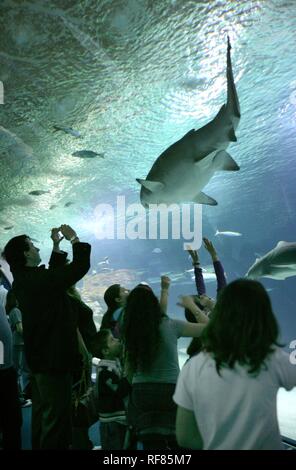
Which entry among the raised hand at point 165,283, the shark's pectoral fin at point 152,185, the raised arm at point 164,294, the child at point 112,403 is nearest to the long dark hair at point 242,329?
the raised arm at point 164,294

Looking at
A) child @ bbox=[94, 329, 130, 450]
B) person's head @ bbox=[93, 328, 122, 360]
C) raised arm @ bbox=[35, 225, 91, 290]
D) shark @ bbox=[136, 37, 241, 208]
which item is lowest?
child @ bbox=[94, 329, 130, 450]

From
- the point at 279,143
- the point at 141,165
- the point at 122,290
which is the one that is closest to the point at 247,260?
the point at 279,143

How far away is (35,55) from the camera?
16.0 feet

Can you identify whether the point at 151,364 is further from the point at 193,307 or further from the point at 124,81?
the point at 124,81

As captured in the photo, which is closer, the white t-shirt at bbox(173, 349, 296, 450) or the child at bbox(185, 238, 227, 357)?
the white t-shirt at bbox(173, 349, 296, 450)

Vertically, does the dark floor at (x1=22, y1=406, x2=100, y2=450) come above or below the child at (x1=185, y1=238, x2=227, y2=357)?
below

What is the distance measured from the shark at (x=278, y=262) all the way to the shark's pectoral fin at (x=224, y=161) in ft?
4.00

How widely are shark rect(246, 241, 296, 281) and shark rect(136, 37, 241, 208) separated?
1.12 meters

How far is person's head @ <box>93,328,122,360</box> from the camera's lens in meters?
2.59

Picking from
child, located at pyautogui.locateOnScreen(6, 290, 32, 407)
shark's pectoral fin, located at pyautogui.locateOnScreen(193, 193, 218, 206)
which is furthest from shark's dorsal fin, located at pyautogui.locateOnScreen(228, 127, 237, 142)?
child, located at pyautogui.locateOnScreen(6, 290, 32, 407)

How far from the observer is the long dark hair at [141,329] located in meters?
1.97

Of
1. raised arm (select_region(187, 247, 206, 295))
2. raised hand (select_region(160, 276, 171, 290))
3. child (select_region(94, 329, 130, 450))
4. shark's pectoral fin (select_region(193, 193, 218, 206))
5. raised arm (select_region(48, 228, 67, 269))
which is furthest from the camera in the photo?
shark's pectoral fin (select_region(193, 193, 218, 206))

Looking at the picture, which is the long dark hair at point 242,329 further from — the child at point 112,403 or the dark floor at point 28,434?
the dark floor at point 28,434

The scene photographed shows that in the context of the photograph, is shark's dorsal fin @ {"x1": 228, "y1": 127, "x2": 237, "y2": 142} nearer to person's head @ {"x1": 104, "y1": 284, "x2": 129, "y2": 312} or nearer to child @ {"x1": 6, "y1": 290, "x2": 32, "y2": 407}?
person's head @ {"x1": 104, "y1": 284, "x2": 129, "y2": 312}
